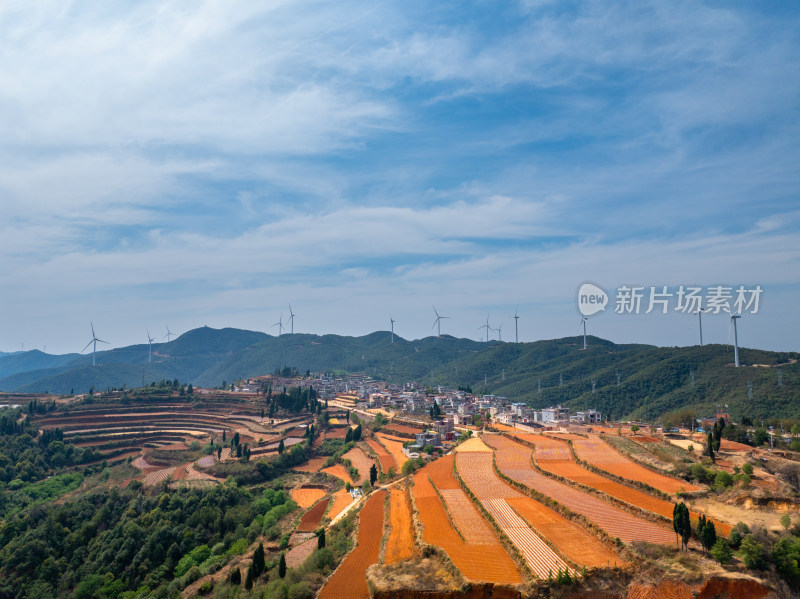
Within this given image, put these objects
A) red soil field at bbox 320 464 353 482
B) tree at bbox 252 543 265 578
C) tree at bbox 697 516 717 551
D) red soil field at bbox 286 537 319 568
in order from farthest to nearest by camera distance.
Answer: red soil field at bbox 320 464 353 482 < red soil field at bbox 286 537 319 568 < tree at bbox 252 543 265 578 < tree at bbox 697 516 717 551

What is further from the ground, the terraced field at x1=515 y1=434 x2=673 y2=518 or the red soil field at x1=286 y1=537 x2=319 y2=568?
the terraced field at x1=515 y1=434 x2=673 y2=518

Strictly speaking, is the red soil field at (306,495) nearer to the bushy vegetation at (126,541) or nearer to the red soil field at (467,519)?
the bushy vegetation at (126,541)

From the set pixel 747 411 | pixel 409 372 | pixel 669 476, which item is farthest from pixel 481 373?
pixel 669 476

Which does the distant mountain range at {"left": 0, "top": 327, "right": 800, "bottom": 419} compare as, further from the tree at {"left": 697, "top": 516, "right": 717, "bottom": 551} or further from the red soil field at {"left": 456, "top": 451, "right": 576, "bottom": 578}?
the tree at {"left": 697, "top": 516, "right": 717, "bottom": 551}

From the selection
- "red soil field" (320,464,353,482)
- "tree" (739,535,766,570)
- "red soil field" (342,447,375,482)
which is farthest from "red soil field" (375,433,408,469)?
"tree" (739,535,766,570)

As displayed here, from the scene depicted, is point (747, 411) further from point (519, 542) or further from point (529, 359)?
point (529, 359)

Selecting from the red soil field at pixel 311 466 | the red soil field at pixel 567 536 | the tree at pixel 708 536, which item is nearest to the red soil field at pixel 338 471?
the red soil field at pixel 311 466

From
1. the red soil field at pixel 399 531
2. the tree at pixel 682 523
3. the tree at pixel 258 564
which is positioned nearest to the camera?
the tree at pixel 682 523
